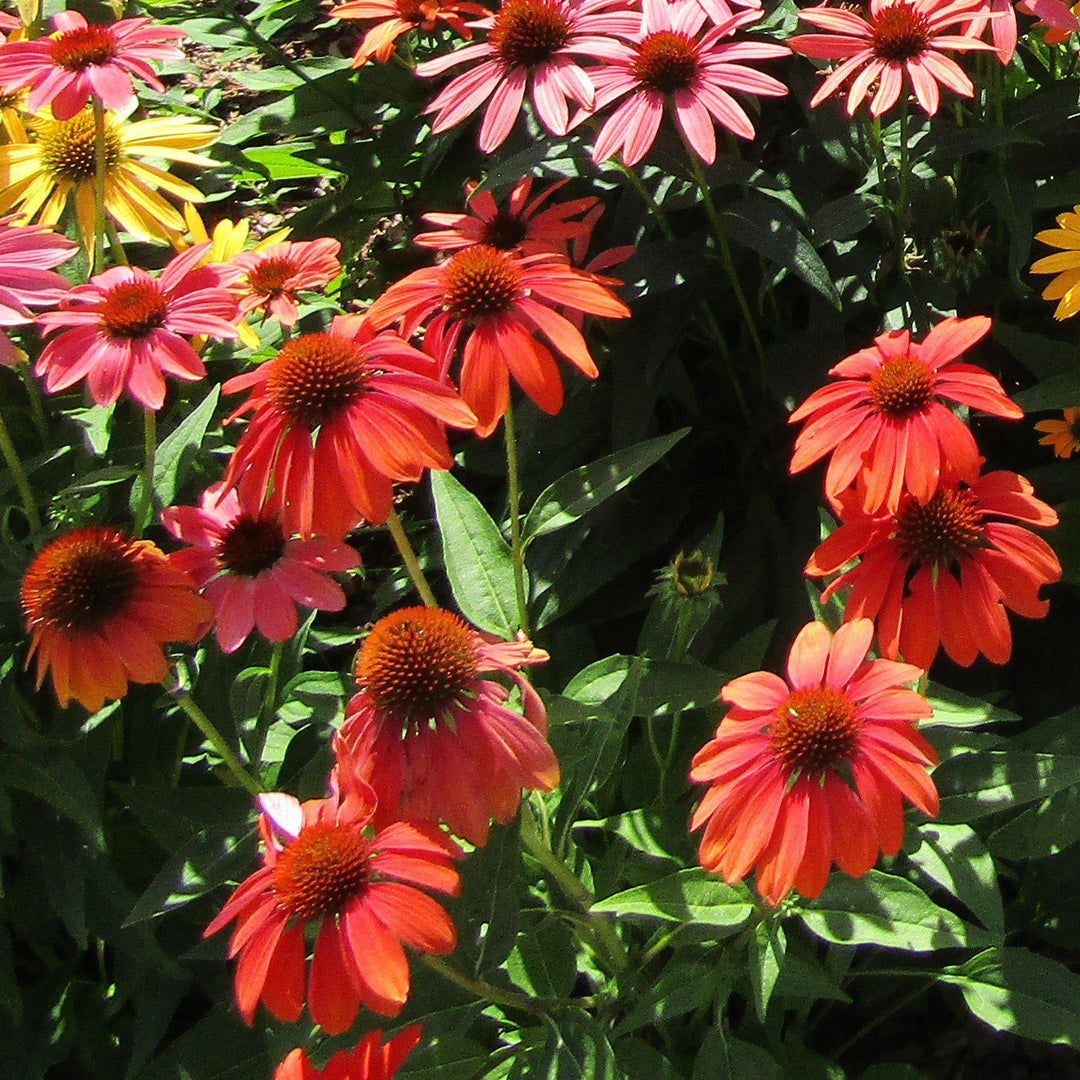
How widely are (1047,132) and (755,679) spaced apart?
101 centimetres

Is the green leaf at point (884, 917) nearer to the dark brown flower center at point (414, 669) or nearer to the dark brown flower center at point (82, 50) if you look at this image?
the dark brown flower center at point (414, 669)

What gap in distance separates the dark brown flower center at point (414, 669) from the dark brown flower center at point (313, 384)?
0.62 feet

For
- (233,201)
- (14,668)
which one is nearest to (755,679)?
(14,668)

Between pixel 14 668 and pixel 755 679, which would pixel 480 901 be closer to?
pixel 755 679

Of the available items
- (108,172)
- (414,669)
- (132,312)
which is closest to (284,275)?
(132,312)

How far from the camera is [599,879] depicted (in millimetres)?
1390

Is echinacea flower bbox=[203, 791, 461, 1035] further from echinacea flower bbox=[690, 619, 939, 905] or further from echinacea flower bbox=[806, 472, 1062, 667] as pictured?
echinacea flower bbox=[806, 472, 1062, 667]

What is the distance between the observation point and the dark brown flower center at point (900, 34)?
1.40 meters

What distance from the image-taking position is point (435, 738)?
104 centimetres

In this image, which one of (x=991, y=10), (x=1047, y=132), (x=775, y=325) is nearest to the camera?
(x=991, y=10)

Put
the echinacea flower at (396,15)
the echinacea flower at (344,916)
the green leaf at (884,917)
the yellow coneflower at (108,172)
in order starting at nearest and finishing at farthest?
the echinacea flower at (344,916) < the green leaf at (884,917) < the echinacea flower at (396,15) < the yellow coneflower at (108,172)

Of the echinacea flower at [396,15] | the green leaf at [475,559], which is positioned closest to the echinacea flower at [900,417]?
the green leaf at [475,559]

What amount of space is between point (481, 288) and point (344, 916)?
1.81ft

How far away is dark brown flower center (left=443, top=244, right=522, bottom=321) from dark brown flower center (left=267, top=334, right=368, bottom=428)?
13cm
